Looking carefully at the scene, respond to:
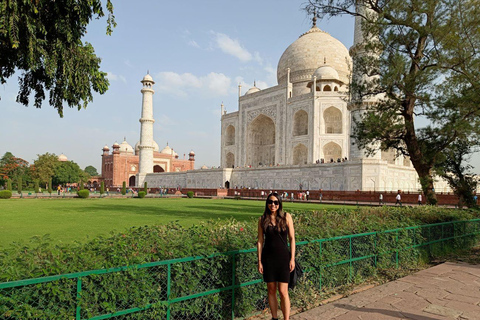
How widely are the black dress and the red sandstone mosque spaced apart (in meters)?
35.4

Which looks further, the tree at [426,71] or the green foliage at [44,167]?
the green foliage at [44,167]

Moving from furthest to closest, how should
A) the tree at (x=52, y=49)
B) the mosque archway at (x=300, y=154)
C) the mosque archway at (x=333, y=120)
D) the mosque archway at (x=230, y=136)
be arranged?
the mosque archway at (x=230, y=136) < the mosque archway at (x=300, y=154) < the mosque archway at (x=333, y=120) < the tree at (x=52, y=49)

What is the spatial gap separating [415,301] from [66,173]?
46972 mm

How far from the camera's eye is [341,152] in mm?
28922

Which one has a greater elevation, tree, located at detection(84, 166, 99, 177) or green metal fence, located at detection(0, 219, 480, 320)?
tree, located at detection(84, 166, 99, 177)

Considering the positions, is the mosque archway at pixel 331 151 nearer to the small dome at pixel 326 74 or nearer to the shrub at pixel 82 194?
the small dome at pixel 326 74

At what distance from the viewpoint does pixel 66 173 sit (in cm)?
4447

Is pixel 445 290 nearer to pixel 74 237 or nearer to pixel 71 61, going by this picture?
pixel 71 61

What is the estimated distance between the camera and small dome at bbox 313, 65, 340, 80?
31094 mm

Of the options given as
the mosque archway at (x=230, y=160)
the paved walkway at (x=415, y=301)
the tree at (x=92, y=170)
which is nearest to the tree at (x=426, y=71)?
the paved walkway at (x=415, y=301)

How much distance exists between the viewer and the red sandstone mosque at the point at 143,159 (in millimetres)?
36781

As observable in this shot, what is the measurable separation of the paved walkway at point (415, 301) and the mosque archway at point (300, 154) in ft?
86.0

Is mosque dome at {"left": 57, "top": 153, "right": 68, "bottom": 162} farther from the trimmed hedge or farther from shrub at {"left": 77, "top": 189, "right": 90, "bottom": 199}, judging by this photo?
the trimmed hedge

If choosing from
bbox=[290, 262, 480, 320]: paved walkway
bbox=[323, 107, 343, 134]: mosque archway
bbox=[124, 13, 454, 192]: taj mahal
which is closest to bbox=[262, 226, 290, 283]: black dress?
bbox=[290, 262, 480, 320]: paved walkway
